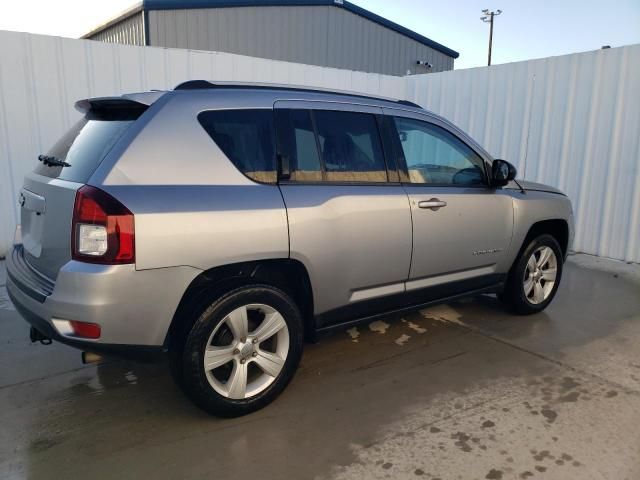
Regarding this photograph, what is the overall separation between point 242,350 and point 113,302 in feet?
2.56

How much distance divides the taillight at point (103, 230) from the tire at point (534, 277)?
11.1 feet

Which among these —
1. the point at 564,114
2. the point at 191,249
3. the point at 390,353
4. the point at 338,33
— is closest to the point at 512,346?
the point at 390,353

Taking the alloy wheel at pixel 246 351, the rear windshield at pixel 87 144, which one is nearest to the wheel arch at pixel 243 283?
the alloy wheel at pixel 246 351

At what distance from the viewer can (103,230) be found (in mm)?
2338

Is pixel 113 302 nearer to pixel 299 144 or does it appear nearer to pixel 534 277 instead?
pixel 299 144

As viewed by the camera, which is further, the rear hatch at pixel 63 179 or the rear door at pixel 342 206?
the rear door at pixel 342 206

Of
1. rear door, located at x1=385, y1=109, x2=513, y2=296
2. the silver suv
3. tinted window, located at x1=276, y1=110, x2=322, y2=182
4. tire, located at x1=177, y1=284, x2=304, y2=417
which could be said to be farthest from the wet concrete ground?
tinted window, located at x1=276, y1=110, x2=322, y2=182

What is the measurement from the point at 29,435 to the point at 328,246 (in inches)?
77.9

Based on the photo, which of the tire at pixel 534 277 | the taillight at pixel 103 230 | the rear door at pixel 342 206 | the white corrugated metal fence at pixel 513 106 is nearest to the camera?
the taillight at pixel 103 230

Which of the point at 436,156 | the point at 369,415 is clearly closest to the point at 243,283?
the point at 369,415

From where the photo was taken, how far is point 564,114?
7078 mm

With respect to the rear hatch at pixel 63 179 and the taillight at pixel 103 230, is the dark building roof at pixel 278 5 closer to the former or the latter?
the rear hatch at pixel 63 179

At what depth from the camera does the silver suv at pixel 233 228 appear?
2.41 meters

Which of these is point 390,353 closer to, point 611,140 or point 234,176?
point 234,176
